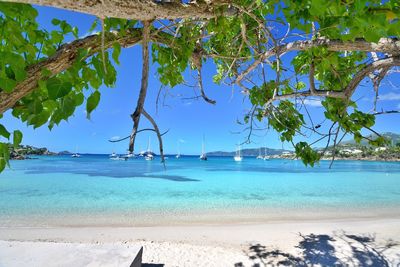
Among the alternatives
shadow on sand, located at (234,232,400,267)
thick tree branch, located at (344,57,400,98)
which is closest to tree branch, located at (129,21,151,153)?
thick tree branch, located at (344,57,400,98)

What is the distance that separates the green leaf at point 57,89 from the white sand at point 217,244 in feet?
8.34

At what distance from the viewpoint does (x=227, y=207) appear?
44.2 ft

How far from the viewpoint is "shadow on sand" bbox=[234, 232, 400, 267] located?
5715 millimetres

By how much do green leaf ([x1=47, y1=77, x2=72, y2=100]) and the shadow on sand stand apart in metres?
5.52

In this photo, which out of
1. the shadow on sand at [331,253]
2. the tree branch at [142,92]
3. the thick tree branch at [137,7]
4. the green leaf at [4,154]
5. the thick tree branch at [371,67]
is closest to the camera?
the thick tree branch at [137,7]

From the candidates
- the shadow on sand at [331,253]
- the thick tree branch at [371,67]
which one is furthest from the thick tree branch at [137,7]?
the shadow on sand at [331,253]

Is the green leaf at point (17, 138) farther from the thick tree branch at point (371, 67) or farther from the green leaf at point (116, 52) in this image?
the thick tree branch at point (371, 67)

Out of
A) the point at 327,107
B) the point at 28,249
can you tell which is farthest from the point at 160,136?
the point at 28,249

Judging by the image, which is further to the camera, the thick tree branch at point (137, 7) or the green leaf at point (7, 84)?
the green leaf at point (7, 84)

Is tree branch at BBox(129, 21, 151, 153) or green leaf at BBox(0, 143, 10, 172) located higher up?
tree branch at BBox(129, 21, 151, 153)

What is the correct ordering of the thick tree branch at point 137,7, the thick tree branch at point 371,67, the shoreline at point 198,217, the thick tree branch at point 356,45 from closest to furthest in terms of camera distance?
the thick tree branch at point 137,7, the thick tree branch at point 356,45, the thick tree branch at point 371,67, the shoreline at point 198,217

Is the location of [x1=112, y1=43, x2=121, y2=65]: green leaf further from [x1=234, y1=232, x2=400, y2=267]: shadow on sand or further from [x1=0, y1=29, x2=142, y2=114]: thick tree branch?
[x1=234, y1=232, x2=400, y2=267]: shadow on sand

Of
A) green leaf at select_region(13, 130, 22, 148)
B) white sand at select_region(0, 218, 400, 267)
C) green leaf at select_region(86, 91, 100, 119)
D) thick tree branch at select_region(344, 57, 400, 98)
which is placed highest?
thick tree branch at select_region(344, 57, 400, 98)

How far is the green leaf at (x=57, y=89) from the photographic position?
0.90 m
